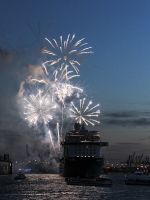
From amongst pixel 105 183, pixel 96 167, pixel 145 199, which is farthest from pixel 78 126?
pixel 145 199

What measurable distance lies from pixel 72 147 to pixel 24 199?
77781 millimetres

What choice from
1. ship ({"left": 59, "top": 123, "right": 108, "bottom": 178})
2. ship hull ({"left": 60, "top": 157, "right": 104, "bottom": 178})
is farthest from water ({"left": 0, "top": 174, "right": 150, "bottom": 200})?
ship ({"left": 59, "top": 123, "right": 108, "bottom": 178})

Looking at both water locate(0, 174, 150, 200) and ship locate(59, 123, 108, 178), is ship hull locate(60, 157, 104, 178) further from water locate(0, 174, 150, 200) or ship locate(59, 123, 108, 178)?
water locate(0, 174, 150, 200)

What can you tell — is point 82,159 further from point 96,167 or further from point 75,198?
point 75,198

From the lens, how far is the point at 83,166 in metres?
144

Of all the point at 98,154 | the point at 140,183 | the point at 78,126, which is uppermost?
the point at 78,126

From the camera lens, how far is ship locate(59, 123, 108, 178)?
144375 millimetres

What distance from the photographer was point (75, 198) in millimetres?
77875

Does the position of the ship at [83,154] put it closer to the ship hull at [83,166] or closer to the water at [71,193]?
the ship hull at [83,166]

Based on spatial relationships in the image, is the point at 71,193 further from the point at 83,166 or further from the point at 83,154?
the point at 83,154

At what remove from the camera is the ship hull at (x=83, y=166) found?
144 metres

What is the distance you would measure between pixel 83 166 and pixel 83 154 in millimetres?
6851

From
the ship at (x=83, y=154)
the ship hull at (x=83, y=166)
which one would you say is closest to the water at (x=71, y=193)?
the ship hull at (x=83, y=166)

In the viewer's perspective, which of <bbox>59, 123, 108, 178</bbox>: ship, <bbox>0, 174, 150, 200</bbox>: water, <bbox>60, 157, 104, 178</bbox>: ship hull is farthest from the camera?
<bbox>59, 123, 108, 178</bbox>: ship
